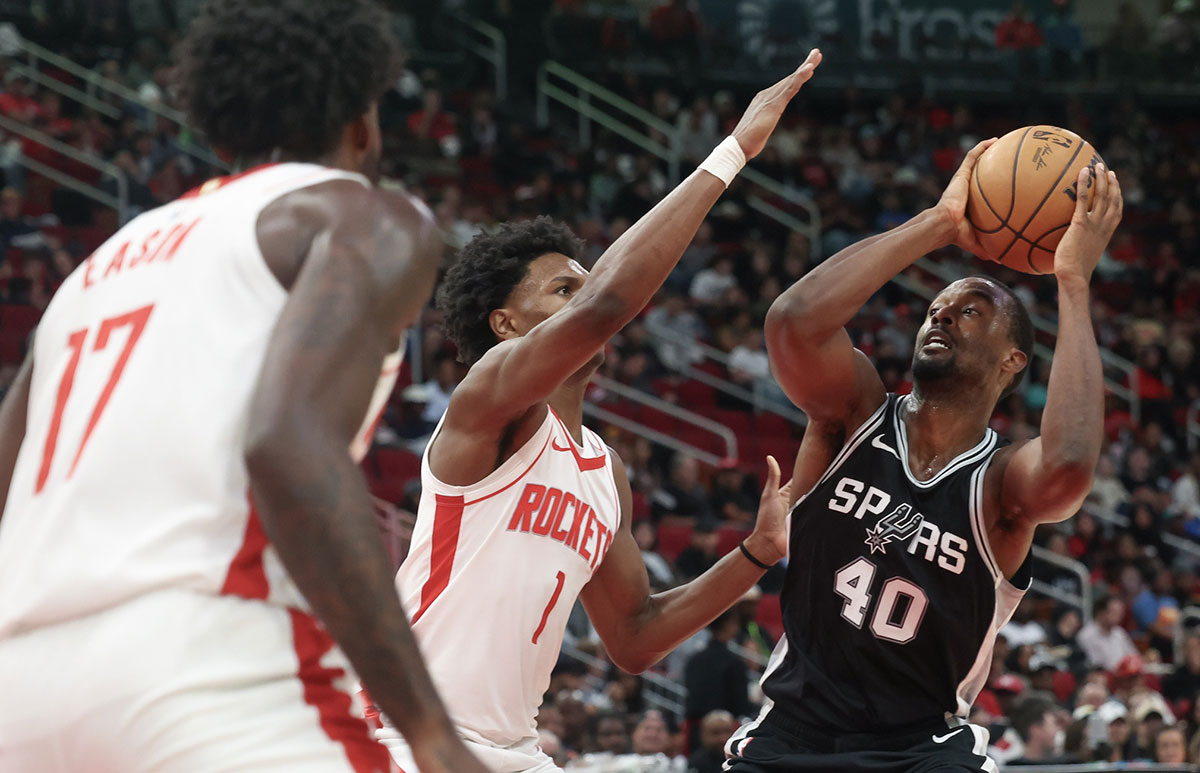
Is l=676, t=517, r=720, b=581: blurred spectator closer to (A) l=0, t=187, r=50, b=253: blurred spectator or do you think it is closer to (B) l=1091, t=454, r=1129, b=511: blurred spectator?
(B) l=1091, t=454, r=1129, b=511: blurred spectator

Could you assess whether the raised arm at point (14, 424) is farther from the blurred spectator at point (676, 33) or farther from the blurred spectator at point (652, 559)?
the blurred spectator at point (676, 33)

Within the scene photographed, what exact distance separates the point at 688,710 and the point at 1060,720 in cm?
302

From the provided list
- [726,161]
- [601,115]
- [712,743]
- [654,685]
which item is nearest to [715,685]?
[712,743]

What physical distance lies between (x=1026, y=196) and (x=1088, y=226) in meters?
0.20

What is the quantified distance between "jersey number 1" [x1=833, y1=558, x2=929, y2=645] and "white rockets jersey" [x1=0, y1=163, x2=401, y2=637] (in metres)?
2.37


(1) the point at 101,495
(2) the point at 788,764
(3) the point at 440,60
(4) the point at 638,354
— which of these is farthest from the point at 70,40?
(1) the point at 101,495

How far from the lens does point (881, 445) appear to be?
436 cm

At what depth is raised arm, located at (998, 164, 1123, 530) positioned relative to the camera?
408 cm

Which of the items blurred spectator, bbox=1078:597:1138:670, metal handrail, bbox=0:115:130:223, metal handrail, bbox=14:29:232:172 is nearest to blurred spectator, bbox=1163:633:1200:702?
blurred spectator, bbox=1078:597:1138:670

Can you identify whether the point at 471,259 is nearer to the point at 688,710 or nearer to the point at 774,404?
the point at 688,710

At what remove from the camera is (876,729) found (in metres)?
4.08

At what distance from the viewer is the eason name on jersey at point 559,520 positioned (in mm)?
3973

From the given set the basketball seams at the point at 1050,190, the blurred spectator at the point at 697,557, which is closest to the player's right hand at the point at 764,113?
the basketball seams at the point at 1050,190

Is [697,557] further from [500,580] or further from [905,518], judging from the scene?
[500,580]
